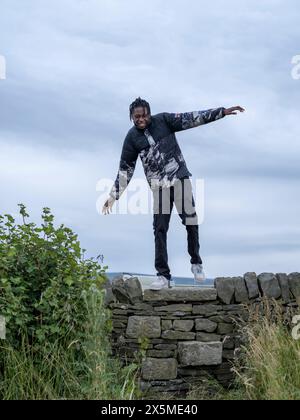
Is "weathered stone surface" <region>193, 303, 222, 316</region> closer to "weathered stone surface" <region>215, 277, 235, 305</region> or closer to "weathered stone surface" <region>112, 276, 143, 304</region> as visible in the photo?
"weathered stone surface" <region>215, 277, 235, 305</region>

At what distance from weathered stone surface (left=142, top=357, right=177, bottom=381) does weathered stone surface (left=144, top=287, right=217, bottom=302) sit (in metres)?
0.74

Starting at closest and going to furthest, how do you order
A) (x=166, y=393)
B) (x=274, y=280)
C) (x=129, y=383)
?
(x=129, y=383)
(x=166, y=393)
(x=274, y=280)

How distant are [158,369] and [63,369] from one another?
1857 mm

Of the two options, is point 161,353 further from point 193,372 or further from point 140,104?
point 140,104

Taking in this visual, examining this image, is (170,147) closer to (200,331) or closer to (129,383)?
(200,331)

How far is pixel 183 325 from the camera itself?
820 cm

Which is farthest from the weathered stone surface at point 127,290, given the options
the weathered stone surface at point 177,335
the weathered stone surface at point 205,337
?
the weathered stone surface at point 205,337

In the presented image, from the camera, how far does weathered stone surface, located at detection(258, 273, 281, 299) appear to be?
8445mm

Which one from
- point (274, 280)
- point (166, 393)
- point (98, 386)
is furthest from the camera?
point (274, 280)

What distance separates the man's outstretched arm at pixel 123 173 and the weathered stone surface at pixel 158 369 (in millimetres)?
2057

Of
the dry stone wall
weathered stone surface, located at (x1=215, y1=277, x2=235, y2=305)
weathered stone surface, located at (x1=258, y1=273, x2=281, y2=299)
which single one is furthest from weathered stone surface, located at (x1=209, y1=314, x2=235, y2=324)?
weathered stone surface, located at (x1=258, y1=273, x2=281, y2=299)
